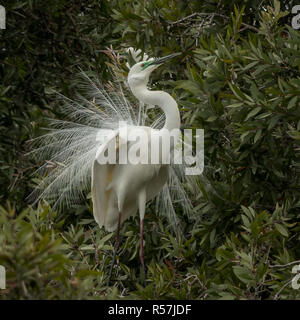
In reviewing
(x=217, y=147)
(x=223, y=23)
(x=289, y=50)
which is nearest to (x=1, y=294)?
(x=217, y=147)

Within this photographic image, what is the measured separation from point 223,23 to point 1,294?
1.94 metres

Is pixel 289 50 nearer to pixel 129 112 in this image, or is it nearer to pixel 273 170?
pixel 273 170

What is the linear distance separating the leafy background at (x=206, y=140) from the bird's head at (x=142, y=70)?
160mm

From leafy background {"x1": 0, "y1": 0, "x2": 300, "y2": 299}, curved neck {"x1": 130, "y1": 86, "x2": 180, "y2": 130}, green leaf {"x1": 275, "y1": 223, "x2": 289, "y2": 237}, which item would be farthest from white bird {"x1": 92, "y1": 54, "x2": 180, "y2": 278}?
green leaf {"x1": 275, "y1": 223, "x2": 289, "y2": 237}

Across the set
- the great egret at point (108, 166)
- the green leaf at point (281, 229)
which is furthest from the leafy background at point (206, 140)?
the great egret at point (108, 166)

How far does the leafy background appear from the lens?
97.1 inches

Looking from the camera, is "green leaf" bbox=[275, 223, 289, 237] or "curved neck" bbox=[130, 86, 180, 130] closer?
"green leaf" bbox=[275, 223, 289, 237]

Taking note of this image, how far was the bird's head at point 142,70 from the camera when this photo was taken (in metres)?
2.92

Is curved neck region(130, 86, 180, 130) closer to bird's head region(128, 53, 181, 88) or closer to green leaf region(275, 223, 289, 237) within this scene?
bird's head region(128, 53, 181, 88)

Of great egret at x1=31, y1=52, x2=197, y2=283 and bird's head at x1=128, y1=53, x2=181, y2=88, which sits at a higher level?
bird's head at x1=128, y1=53, x2=181, y2=88

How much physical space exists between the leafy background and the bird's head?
160mm

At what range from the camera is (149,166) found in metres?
2.97

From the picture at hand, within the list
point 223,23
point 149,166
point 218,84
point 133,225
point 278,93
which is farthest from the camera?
point 133,225

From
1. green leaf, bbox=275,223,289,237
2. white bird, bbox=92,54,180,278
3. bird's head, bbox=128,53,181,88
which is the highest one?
bird's head, bbox=128,53,181,88
